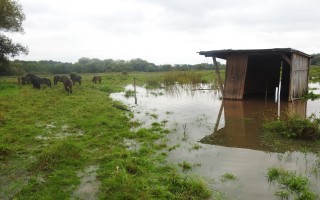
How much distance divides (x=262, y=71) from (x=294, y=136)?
43.2ft

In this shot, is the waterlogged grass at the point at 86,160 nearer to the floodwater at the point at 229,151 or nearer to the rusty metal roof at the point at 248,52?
the floodwater at the point at 229,151

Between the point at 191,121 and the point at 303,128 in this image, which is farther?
the point at 191,121

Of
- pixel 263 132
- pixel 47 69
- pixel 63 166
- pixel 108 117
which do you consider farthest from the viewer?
pixel 47 69

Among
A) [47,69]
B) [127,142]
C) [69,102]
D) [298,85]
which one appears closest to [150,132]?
[127,142]

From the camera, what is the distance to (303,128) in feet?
23.7

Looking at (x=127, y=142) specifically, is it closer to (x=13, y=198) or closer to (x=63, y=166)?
(x=63, y=166)

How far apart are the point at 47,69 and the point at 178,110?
54.6 metres

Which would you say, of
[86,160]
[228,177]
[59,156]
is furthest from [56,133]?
[228,177]

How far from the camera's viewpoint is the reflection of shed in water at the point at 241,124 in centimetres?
731

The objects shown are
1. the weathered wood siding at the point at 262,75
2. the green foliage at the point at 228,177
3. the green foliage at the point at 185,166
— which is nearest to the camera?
the green foliage at the point at 228,177

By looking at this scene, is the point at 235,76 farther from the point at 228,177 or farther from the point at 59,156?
the point at 59,156

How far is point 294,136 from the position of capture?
289 inches

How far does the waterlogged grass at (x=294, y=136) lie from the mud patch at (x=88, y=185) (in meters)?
4.21

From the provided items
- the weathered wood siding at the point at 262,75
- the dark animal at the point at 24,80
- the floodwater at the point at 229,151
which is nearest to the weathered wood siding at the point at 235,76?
the floodwater at the point at 229,151
